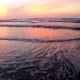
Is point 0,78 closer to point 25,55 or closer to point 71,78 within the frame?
point 71,78

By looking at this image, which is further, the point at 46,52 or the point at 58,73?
the point at 46,52

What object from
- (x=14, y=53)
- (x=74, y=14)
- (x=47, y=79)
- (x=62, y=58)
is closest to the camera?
(x=47, y=79)

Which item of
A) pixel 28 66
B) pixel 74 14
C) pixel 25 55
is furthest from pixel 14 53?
pixel 74 14

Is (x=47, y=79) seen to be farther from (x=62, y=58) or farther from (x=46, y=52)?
(x=46, y=52)

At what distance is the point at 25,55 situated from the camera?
5895mm

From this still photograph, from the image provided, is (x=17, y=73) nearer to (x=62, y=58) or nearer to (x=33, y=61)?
(x=33, y=61)

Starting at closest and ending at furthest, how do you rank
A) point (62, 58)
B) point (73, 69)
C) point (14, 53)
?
point (73, 69), point (62, 58), point (14, 53)

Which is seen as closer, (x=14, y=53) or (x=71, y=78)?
(x=71, y=78)

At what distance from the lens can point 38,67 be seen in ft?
15.6

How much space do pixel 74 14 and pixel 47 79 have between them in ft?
62.9

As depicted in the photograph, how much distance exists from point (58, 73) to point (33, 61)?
110 centimetres

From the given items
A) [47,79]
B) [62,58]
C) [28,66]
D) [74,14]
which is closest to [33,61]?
[28,66]

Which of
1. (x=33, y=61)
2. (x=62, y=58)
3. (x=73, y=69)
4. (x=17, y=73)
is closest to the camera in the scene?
(x=17, y=73)

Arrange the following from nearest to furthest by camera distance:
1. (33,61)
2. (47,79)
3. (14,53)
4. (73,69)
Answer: (47,79) < (73,69) < (33,61) < (14,53)
